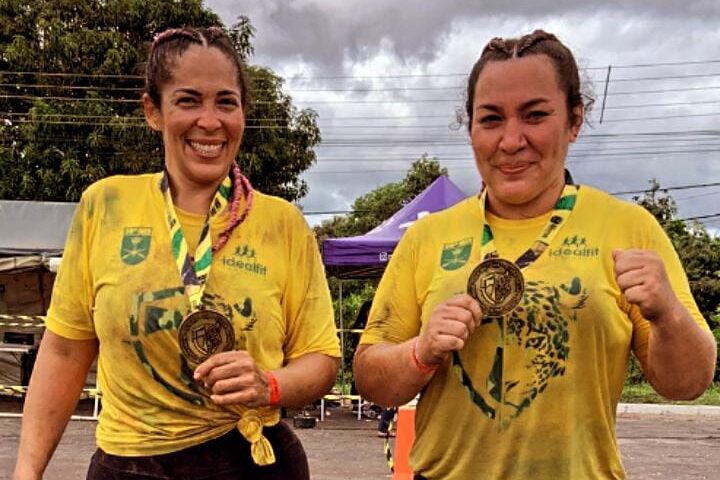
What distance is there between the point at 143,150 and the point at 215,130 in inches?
728

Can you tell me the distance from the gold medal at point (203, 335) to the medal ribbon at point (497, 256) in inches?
22.9

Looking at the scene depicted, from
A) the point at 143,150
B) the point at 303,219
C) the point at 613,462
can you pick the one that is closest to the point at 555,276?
the point at 613,462

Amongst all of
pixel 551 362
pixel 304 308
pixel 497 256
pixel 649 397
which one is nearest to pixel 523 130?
pixel 497 256

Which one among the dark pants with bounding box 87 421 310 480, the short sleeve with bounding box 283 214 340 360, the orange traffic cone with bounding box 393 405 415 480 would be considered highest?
the short sleeve with bounding box 283 214 340 360

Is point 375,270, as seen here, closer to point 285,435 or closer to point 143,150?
point 285,435

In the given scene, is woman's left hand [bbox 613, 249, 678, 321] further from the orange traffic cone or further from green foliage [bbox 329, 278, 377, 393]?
green foliage [bbox 329, 278, 377, 393]

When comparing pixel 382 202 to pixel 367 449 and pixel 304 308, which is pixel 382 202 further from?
pixel 304 308

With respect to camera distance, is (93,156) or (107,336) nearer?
(107,336)

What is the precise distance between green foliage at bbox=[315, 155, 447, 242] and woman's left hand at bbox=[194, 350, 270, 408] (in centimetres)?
3242

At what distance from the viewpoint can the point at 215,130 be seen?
231cm

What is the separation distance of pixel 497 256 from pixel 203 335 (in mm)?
759

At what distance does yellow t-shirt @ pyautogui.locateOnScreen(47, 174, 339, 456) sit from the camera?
2191 mm

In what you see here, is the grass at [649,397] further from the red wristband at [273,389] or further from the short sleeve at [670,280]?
the red wristband at [273,389]

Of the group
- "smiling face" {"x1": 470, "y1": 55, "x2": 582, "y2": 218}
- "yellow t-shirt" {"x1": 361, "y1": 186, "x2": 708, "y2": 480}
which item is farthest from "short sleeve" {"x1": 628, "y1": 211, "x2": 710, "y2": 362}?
"smiling face" {"x1": 470, "y1": 55, "x2": 582, "y2": 218}
